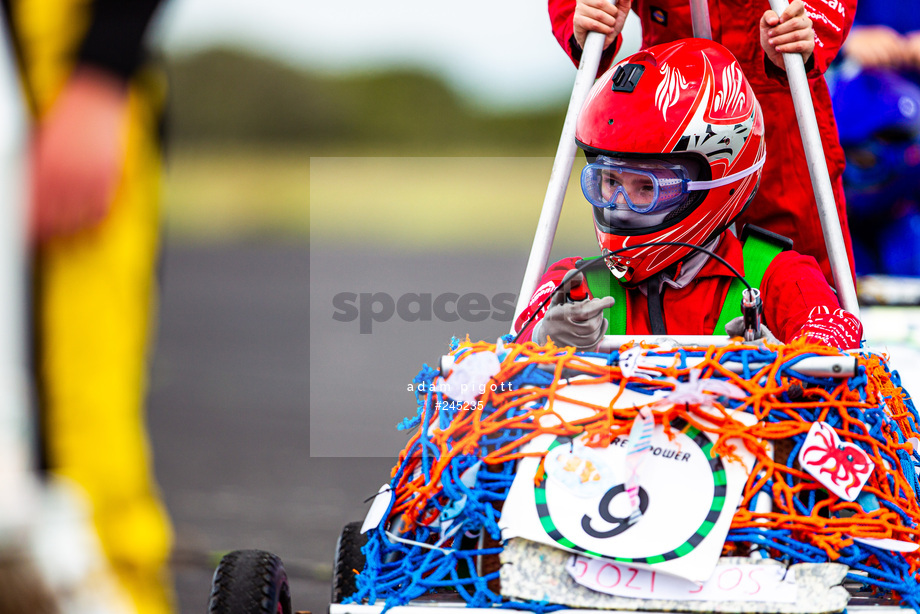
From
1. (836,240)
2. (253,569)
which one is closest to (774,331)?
(836,240)

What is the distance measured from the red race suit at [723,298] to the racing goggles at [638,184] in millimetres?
269

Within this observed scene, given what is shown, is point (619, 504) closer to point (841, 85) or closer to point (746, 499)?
point (746, 499)

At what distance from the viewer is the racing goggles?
3238 millimetres

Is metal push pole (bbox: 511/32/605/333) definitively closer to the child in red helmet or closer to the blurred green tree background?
the child in red helmet

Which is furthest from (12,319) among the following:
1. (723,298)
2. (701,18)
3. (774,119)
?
(774,119)

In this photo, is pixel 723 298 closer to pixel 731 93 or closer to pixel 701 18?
pixel 731 93

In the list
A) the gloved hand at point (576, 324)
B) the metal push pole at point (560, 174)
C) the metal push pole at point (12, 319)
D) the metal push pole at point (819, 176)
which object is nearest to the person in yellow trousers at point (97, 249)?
the metal push pole at point (12, 319)

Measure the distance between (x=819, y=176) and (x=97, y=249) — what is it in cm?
222

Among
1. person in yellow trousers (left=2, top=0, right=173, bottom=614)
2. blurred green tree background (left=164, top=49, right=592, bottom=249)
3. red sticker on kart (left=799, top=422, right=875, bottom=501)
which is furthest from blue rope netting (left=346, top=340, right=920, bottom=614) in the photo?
blurred green tree background (left=164, top=49, right=592, bottom=249)

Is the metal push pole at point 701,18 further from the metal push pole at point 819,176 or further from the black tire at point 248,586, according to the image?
the black tire at point 248,586

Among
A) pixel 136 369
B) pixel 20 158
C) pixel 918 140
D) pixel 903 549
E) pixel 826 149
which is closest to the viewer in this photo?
pixel 20 158

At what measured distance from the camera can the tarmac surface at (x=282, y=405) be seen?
17.0 feet

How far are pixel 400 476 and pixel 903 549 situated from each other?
108 cm

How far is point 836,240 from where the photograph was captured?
3.32m
